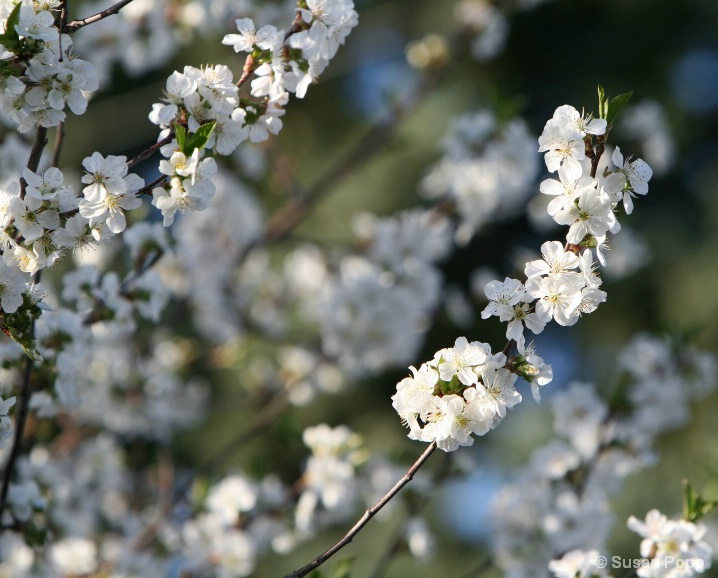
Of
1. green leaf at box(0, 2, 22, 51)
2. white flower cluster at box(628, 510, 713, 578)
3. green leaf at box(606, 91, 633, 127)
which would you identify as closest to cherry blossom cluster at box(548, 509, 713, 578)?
white flower cluster at box(628, 510, 713, 578)

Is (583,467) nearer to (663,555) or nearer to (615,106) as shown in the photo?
(663,555)

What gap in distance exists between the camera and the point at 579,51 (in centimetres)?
697

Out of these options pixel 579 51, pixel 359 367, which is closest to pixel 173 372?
pixel 359 367

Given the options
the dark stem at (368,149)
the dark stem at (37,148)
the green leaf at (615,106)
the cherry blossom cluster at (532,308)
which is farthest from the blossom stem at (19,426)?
the dark stem at (368,149)

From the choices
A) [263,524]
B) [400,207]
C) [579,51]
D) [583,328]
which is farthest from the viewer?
[579,51]

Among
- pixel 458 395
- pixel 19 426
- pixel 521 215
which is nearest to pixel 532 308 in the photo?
pixel 458 395

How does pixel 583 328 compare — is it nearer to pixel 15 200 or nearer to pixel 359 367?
pixel 359 367

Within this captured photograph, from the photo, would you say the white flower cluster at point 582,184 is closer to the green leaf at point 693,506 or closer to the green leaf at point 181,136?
the green leaf at point 181,136

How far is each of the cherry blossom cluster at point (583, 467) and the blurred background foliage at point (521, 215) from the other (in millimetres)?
2063

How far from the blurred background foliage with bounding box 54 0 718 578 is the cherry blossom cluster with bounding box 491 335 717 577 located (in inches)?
81.2

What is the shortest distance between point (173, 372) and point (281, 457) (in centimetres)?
287

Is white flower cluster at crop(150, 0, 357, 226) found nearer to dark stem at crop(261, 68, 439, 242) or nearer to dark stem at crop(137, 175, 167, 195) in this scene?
dark stem at crop(137, 175, 167, 195)

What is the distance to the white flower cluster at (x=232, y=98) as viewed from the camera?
122 cm

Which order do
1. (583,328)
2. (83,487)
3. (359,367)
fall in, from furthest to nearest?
(583,328)
(359,367)
(83,487)
